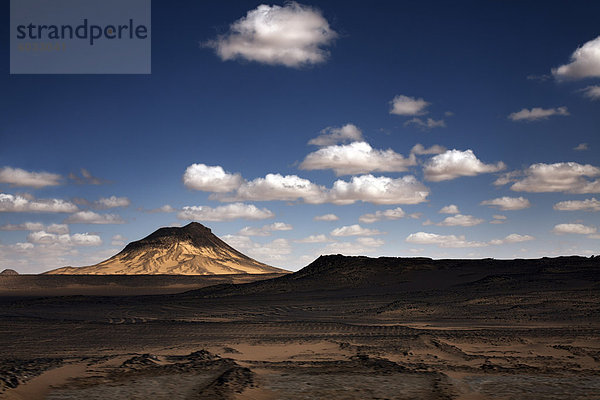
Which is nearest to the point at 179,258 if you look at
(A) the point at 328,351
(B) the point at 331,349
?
(B) the point at 331,349

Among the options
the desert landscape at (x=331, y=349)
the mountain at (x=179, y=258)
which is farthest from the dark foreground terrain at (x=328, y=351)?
the mountain at (x=179, y=258)

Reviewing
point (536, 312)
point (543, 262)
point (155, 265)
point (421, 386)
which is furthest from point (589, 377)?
point (155, 265)

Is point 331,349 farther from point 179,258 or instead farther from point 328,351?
point 179,258

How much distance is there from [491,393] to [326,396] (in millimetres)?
2387

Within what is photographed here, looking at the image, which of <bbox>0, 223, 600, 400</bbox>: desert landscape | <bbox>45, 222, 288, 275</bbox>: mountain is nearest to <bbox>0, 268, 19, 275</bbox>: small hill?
<bbox>45, 222, 288, 275</bbox>: mountain

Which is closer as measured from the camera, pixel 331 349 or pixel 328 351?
pixel 328 351

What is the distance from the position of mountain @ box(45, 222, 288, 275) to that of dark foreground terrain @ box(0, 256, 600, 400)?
2387 inches

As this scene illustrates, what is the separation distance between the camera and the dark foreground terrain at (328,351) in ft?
26.7

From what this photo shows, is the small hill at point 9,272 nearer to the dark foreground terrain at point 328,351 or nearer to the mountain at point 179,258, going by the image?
the mountain at point 179,258

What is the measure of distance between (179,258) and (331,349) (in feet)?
263

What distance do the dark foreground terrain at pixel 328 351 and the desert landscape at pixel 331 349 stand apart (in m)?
0.03

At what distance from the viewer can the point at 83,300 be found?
31.6 m

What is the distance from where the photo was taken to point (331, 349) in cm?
1182

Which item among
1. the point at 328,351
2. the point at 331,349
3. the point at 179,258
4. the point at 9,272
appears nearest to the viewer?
the point at 328,351
